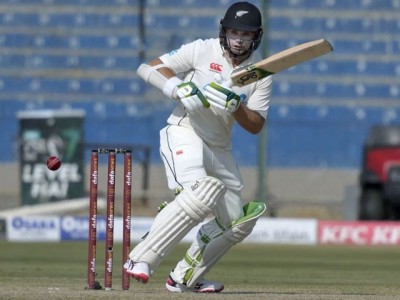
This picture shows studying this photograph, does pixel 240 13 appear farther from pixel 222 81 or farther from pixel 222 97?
pixel 222 97

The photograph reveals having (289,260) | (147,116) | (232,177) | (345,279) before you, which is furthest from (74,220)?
(232,177)

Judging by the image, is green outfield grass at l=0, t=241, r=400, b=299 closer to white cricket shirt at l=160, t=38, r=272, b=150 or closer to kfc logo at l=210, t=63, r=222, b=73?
white cricket shirt at l=160, t=38, r=272, b=150

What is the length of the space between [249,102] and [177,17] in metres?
11.1

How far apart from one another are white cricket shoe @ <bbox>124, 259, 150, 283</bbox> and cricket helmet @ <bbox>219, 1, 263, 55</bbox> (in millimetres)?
1084

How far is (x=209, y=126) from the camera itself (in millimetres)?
5680

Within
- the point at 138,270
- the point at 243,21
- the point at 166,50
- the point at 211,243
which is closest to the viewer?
the point at 138,270

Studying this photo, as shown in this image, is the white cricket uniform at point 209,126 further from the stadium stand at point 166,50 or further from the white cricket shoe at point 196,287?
the stadium stand at point 166,50

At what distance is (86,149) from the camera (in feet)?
48.6

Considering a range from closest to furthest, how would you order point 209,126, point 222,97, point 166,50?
1. point 222,97
2. point 209,126
3. point 166,50

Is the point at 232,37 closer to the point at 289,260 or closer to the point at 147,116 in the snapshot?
the point at 289,260

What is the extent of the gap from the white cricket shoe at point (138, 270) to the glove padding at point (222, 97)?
0.79 m

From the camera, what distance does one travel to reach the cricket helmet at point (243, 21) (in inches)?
217

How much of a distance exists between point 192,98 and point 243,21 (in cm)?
49

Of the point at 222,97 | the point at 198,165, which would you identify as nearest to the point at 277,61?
the point at 222,97
